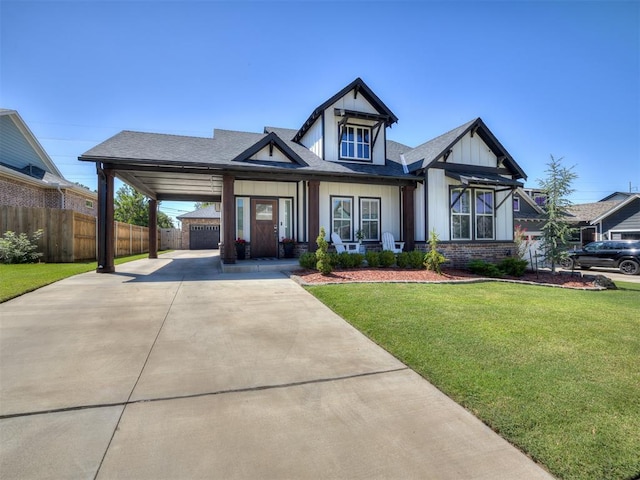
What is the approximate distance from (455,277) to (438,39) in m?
7.39

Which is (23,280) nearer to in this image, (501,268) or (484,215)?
(501,268)

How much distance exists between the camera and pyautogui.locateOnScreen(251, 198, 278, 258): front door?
1187 cm

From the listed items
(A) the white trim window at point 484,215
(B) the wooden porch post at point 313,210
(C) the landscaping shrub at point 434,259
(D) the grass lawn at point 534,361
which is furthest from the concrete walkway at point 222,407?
(A) the white trim window at point 484,215

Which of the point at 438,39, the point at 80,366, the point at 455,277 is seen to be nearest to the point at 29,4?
the point at 80,366

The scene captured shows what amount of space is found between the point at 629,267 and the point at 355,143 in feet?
43.9

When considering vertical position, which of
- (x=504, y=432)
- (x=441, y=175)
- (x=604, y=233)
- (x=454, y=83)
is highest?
(x=454, y=83)

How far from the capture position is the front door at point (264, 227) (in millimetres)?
11867

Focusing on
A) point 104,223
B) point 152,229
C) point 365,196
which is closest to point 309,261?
point 365,196

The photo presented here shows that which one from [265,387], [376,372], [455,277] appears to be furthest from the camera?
[455,277]

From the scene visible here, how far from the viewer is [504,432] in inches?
83.0

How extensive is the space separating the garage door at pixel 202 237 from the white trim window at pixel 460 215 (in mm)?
19445

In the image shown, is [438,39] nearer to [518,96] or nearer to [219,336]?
[518,96]

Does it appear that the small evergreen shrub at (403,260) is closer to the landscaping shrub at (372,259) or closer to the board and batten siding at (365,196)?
the landscaping shrub at (372,259)

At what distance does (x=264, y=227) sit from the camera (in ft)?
39.3
